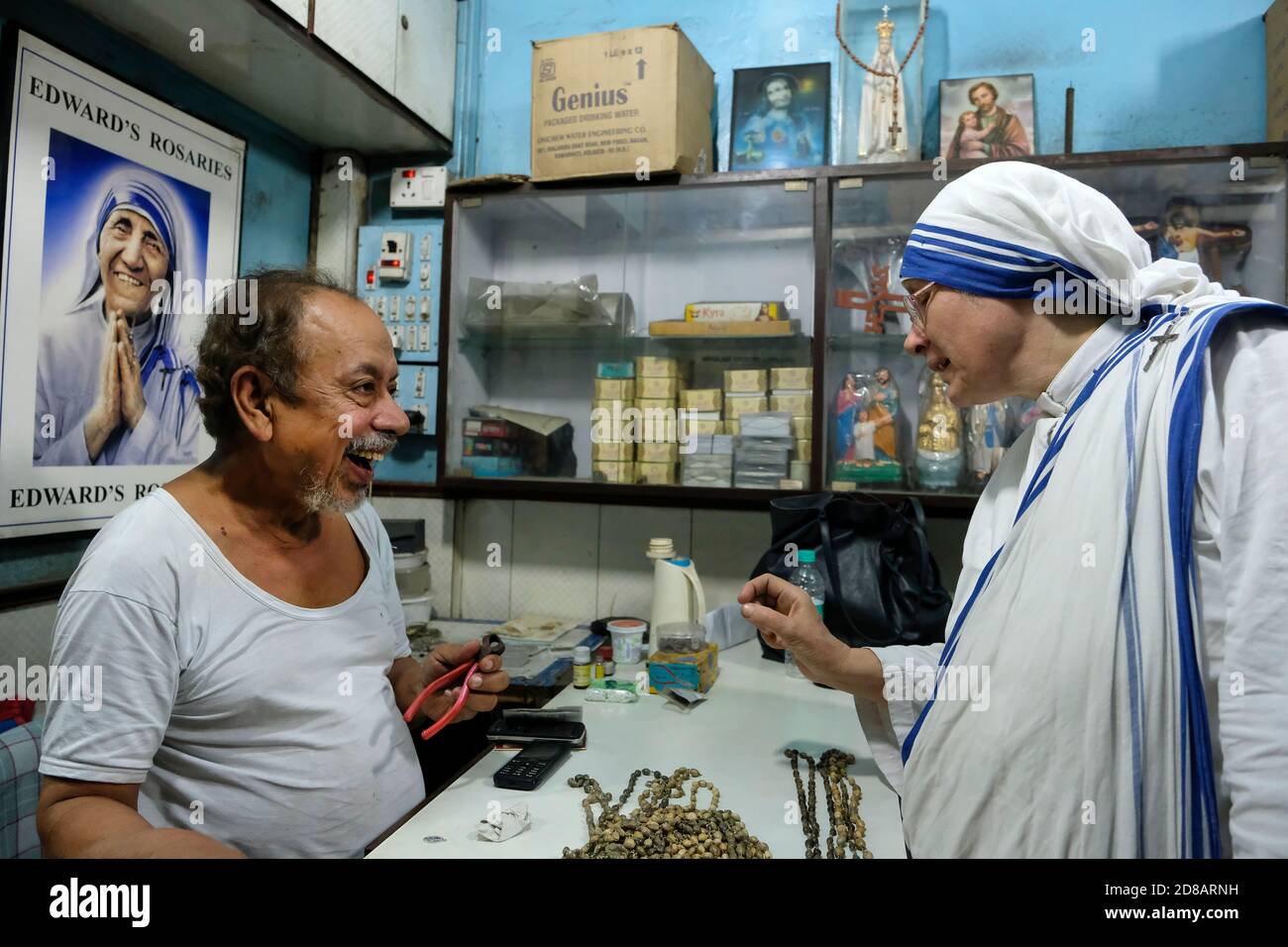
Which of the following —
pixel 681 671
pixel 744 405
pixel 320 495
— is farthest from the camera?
pixel 744 405

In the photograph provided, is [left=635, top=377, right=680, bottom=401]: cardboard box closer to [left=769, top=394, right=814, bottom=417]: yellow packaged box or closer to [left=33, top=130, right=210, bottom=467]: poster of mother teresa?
[left=769, top=394, right=814, bottom=417]: yellow packaged box

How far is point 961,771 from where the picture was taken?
0.92 metres

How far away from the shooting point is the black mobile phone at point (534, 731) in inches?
58.4

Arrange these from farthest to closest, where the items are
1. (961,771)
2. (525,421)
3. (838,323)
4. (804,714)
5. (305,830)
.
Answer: (525,421) < (838,323) < (804,714) < (305,830) < (961,771)

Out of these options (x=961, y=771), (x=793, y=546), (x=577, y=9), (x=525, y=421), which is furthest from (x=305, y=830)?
(x=577, y=9)

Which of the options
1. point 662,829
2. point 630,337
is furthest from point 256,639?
Result: point 630,337

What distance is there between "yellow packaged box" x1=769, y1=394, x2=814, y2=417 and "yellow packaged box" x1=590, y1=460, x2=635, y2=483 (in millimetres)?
496

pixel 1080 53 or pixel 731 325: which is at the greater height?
pixel 1080 53

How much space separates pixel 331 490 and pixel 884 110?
2014mm

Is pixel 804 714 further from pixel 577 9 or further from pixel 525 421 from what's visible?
pixel 577 9

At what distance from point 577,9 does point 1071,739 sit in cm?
283

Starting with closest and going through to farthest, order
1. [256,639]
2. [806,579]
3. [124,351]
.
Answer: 1. [256,639]
2. [124,351]
3. [806,579]

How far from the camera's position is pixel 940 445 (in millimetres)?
2230

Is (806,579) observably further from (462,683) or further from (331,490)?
(331,490)
